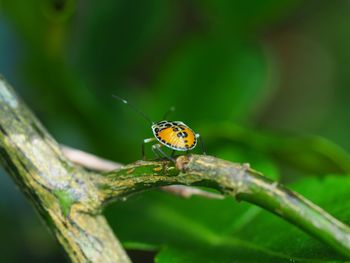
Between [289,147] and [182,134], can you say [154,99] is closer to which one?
[289,147]

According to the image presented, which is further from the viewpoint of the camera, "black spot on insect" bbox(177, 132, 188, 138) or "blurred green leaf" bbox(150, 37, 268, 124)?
"blurred green leaf" bbox(150, 37, 268, 124)

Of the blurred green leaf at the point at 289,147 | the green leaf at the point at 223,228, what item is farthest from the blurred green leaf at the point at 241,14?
the green leaf at the point at 223,228

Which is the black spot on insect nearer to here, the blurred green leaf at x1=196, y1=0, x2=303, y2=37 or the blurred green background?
the blurred green background

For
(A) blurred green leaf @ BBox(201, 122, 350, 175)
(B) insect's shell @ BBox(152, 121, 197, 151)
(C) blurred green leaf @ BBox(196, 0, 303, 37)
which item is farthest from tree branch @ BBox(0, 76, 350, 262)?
(C) blurred green leaf @ BBox(196, 0, 303, 37)

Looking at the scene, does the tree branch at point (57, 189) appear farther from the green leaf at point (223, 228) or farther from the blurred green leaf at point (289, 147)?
the blurred green leaf at point (289, 147)

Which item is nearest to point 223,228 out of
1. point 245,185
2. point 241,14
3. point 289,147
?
point 289,147

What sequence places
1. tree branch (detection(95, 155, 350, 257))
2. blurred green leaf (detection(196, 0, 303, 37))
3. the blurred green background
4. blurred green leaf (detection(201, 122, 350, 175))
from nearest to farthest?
1. tree branch (detection(95, 155, 350, 257))
2. the blurred green background
3. blurred green leaf (detection(201, 122, 350, 175))
4. blurred green leaf (detection(196, 0, 303, 37))

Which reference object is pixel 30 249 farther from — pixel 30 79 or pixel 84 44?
pixel 84 44
